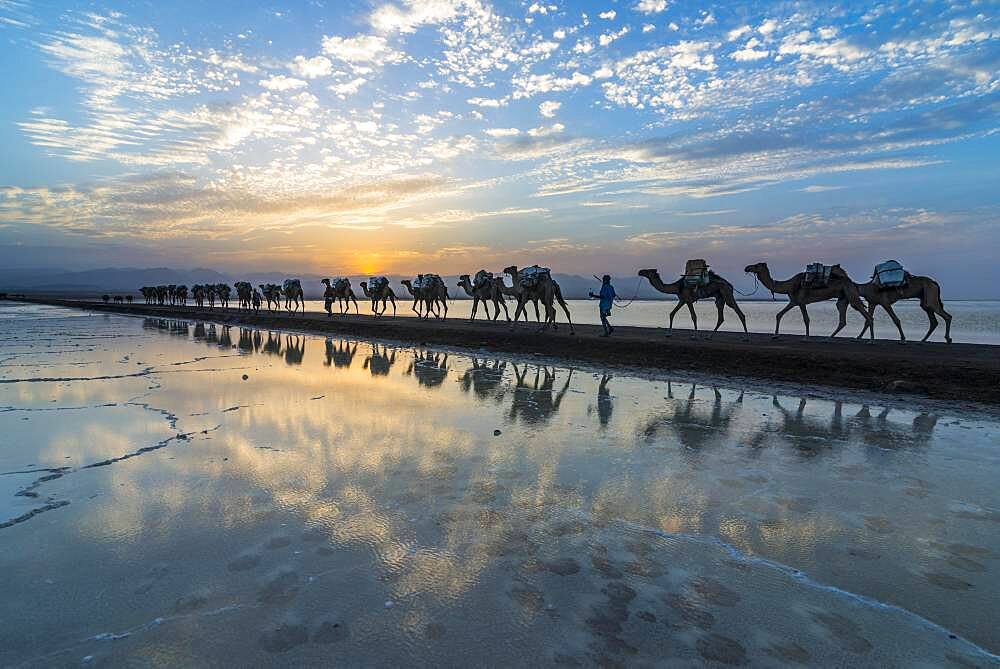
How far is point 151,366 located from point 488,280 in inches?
730

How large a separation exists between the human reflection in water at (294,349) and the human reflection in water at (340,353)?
0.95 meters

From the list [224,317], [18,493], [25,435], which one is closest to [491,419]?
[18,493]

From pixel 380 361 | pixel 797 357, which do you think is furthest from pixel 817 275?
pixel 380 361

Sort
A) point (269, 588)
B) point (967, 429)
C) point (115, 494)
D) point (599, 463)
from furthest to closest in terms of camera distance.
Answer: point (967, 429)
point (599, 463)
point (115, 494)
point (269, 588)

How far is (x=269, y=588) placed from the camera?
361 centimetres

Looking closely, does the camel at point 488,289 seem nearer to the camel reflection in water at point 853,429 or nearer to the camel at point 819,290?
the camel at point 819,290

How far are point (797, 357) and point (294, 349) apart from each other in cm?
1805

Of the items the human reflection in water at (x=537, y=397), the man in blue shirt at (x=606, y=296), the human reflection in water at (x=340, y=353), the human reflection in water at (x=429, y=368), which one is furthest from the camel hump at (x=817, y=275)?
the human reflection in water at (x=340, y=353)

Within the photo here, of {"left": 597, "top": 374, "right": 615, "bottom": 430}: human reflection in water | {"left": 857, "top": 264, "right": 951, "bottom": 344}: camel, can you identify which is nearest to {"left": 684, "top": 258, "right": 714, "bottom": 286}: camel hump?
{"left": 857, "top": 264, "right": 951, "bottom": 344}: camel

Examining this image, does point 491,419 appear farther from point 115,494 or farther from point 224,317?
point 224,317

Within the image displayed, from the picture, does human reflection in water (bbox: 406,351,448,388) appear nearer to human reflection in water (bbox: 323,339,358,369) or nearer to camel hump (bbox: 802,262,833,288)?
human reflection in water (bbox: 323,339,358,369)

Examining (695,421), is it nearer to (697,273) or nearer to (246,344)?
(697,273)

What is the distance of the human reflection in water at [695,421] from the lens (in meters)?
7.85

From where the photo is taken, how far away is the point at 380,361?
17.5 m
